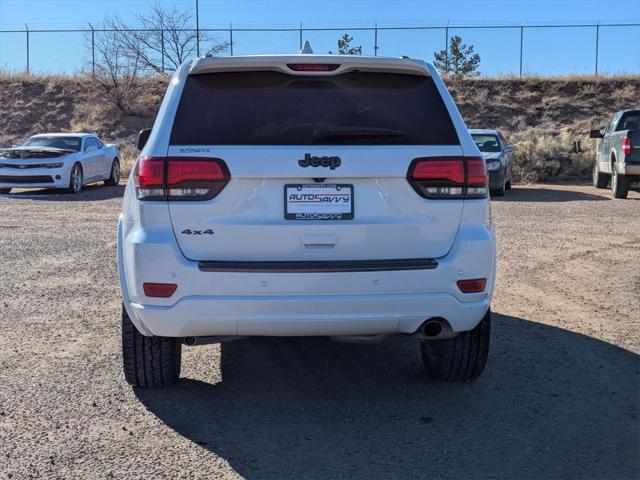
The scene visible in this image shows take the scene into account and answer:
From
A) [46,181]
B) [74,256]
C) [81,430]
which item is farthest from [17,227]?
[81,430]

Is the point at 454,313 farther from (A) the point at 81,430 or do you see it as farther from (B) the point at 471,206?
(A) the point at 81,430

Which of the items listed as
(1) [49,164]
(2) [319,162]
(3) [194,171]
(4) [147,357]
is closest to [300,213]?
(2) [319,162]

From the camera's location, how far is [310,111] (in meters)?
4.11

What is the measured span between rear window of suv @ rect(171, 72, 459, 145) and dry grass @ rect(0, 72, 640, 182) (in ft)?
92.7

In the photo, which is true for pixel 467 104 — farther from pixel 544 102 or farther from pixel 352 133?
pixel 352 133

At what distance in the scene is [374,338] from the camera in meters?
4.09

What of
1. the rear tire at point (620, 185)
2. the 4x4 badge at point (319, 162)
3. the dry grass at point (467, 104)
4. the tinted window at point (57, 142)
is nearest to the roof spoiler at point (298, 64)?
the 4x4 badge at point (319, 162)

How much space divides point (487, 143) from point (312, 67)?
14823mm

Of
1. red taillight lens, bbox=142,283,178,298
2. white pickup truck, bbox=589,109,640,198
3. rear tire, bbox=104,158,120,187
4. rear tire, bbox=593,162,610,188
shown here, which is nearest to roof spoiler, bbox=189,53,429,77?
red taillight lens, bbox=142,283,178,298

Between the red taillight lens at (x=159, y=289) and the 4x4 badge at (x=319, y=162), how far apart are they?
924mm

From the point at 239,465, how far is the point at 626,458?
191cm

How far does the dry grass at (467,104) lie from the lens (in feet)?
114

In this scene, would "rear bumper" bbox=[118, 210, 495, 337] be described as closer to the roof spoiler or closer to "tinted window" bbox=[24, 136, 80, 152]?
the roof spoiler

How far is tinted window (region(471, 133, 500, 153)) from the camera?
59.1ft
